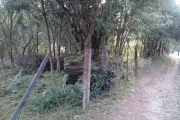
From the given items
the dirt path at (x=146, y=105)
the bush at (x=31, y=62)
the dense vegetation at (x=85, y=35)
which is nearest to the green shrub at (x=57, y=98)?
the dense vegetation at (x=85, y=35)

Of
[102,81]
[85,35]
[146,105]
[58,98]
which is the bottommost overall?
[146,105]

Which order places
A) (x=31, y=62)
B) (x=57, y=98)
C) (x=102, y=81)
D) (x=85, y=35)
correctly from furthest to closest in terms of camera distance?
(x=31, y=62) < (x=85, y=35) < (x=102, y=81) < (x=57, y=98)

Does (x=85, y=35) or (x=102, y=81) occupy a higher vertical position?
(x=85, y=35)

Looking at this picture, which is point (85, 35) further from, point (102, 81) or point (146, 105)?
point (146, 105)

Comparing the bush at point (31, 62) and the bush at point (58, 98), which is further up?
the bush at point (31, 62)

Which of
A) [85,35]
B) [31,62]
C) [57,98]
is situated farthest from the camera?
[31,62]

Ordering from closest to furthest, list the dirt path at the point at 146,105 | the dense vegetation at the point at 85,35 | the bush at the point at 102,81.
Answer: the dirt path at the point at 146,105
the dense vegetation at the point at 85,35
the bush at the point at 102,81

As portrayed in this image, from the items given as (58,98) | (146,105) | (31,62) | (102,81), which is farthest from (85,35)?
(31,62)

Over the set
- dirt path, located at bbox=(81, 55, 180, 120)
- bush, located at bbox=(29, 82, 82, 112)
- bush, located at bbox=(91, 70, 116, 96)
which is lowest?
dirt path, located at bbox=(81, 55, 180, 120)

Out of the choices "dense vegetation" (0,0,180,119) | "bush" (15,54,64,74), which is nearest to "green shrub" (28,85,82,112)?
"dense vegetation" (0,0,180,119)

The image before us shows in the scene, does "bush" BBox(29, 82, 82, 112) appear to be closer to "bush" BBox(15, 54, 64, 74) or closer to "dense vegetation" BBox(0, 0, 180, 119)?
"dense vegetation" BBox(0, 0, 180, 119)

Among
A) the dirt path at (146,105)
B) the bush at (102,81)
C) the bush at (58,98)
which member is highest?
the bush at (102,81)

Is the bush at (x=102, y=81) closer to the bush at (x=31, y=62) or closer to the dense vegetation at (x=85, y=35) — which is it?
the dense vegetation at (x=85, y=35)

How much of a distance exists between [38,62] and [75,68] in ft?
14.0
